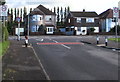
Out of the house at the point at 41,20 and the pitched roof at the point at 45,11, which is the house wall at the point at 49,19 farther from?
the pitched roof at the point at 45,11

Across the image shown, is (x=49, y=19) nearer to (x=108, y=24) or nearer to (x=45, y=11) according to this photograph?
(x=45, y=11)

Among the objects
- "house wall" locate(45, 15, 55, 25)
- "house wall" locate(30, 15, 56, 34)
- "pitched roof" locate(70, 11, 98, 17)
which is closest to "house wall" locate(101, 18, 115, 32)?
"pitched roof" locate(70, 11, 98, 17)

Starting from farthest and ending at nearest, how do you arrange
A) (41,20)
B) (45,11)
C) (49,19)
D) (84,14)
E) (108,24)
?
(45,11) < (108,24) < (84,14) < (49,19) < (41,20)

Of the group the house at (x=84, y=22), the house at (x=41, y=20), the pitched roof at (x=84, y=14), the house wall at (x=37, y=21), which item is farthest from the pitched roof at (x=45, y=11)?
the house at (x=84, y=22)

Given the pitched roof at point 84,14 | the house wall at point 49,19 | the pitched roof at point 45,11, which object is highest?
the pitched roof at point 45,11

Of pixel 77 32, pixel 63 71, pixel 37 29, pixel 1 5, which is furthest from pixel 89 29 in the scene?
pixel 63 71

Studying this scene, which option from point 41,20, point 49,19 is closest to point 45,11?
point 49,19

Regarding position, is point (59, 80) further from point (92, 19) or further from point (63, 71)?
point (92, 19)

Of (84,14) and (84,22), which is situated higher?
(84,14)

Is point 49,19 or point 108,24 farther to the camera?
point 108,24

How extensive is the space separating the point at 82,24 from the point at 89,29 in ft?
13.7

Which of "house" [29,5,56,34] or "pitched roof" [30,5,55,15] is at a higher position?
"pitched roof" [30,5,55,15]

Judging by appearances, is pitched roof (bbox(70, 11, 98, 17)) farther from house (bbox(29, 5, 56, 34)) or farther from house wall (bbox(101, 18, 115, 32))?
house (bbox(29, 5, 56, 34))

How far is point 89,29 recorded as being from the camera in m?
77.6
